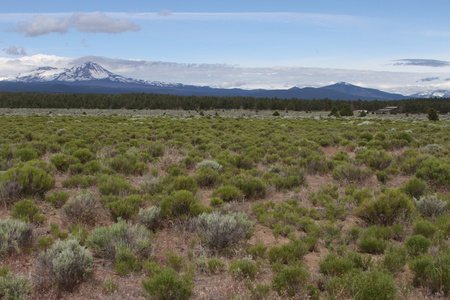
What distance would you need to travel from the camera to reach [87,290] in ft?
12.8

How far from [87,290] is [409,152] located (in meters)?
13.0

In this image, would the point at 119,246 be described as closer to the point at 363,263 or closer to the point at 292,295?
the point at 292,295

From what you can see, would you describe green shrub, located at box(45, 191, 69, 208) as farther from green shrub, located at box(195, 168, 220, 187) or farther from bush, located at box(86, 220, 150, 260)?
green shrub, located at box(195, 168, 220, 187)

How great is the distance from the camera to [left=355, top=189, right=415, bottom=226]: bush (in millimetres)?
6121

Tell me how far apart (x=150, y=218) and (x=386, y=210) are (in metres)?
4.69

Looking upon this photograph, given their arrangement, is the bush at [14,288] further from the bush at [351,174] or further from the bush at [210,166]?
the bush at [351,174]

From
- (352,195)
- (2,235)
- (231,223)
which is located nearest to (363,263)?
(231,223)

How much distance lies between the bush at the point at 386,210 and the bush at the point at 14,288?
583cm

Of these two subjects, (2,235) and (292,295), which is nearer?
(292,295)

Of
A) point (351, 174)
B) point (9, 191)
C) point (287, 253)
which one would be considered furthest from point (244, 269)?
point (351, 174)

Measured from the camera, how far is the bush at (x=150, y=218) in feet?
19.1

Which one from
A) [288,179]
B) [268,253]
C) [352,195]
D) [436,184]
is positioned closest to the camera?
Answer: [268,253]

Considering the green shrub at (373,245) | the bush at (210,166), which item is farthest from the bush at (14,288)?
the bush at (210,166)

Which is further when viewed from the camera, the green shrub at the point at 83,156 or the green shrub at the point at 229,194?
the green shrub at the point at 83,156
